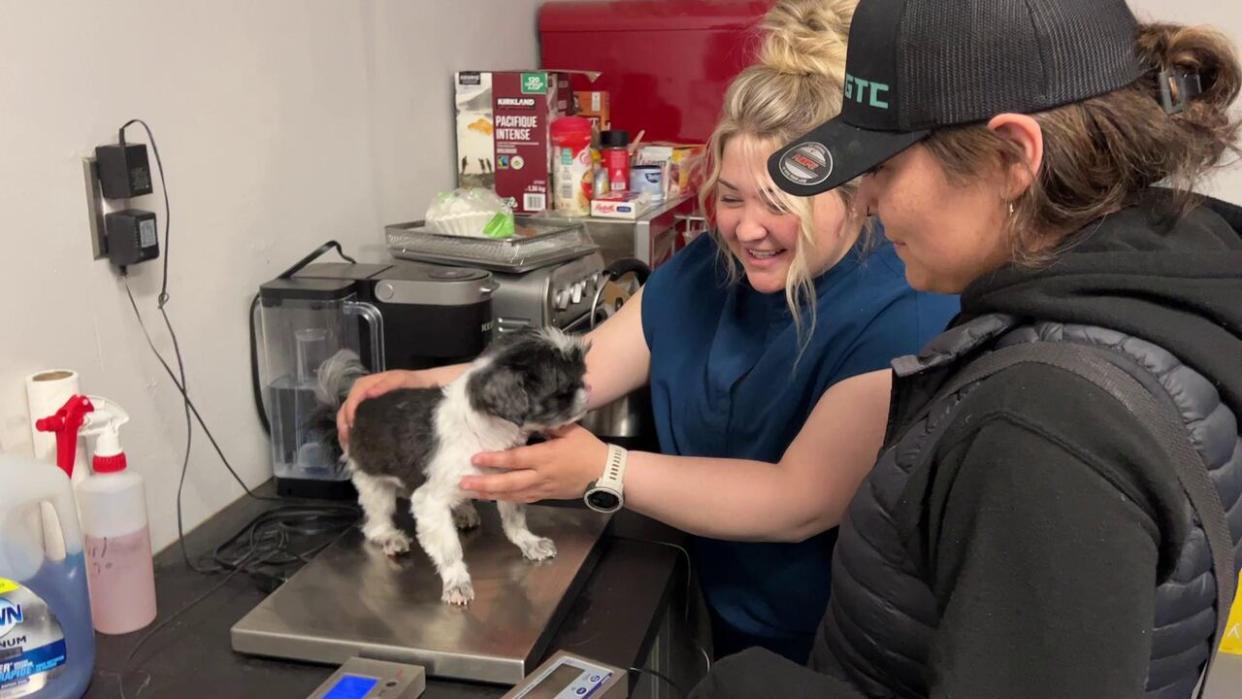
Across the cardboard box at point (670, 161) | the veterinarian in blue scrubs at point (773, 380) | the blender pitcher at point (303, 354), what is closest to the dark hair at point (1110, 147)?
the veterinarian in blue scrubs at point (773, 380)

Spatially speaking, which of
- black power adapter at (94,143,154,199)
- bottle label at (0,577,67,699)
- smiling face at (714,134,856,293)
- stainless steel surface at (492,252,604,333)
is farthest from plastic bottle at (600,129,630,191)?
bottle label at (0,577,67,699)

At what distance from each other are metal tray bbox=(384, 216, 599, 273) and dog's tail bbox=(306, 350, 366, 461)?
345 millimetres

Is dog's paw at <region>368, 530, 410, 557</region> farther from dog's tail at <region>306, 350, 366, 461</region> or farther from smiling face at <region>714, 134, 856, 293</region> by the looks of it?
smiling face at <region>714, 134, 856, 293</region>

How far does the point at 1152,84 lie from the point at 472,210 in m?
1.34

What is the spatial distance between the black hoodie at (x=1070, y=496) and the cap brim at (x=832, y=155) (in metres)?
0.13

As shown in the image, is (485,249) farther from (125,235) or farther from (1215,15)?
(1215,15)

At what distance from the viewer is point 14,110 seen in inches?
41.5

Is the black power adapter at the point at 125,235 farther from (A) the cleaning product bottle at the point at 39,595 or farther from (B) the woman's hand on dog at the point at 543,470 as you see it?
(B) the woman's hand on dog at the point at 543,470

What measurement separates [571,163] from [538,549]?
1176 mm

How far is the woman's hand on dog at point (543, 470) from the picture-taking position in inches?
45.7

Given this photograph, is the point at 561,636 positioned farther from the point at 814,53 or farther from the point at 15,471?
the point at 814,53

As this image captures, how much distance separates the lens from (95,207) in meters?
1.18

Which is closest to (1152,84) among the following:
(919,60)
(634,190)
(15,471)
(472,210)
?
(919,60)

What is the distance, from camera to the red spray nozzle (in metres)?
1.06
